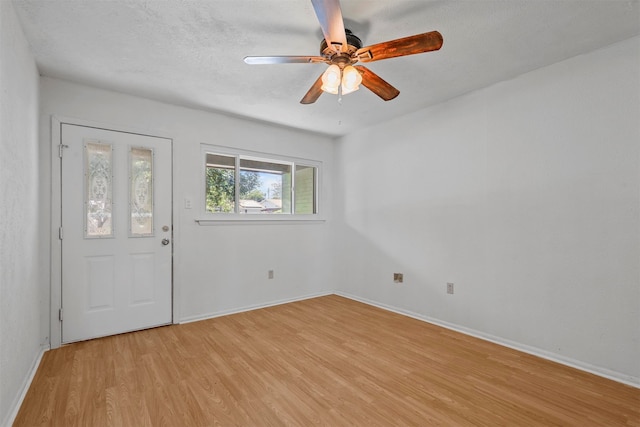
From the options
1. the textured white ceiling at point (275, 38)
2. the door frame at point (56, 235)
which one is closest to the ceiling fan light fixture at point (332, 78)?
the textured white ceiling at point (275, 38)

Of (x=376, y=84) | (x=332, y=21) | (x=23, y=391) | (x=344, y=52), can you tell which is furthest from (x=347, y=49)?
(x=23, y=391)

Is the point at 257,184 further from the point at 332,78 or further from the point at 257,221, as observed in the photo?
the point at 332,78

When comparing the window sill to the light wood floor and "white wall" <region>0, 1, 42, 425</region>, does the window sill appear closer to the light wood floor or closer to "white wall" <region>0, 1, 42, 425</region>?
the light wood floor

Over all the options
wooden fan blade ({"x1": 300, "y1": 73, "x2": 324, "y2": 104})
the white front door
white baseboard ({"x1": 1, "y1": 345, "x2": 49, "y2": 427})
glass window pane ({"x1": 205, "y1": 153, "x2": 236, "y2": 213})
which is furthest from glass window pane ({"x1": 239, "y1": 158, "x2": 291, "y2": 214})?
white baseboard ({"x1": 1, "y1": 345, "x2": 49, "y2": 427})

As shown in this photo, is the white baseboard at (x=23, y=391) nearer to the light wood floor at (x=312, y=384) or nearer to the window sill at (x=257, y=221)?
the light wood floor at (x=312, y=384)

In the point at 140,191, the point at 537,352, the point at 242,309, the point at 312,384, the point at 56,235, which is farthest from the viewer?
the point at 242,309

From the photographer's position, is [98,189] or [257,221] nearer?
[98,189]

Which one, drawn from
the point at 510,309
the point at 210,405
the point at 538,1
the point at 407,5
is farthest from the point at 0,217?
the point at 510,309

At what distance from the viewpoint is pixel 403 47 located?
177 cm

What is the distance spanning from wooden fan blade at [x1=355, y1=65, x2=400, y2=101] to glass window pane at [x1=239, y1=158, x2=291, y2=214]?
2.17m

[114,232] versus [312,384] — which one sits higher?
[114,232]

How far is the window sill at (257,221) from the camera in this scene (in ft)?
11.8

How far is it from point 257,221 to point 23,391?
2505 mm

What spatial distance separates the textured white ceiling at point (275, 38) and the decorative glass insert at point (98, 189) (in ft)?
2.05
